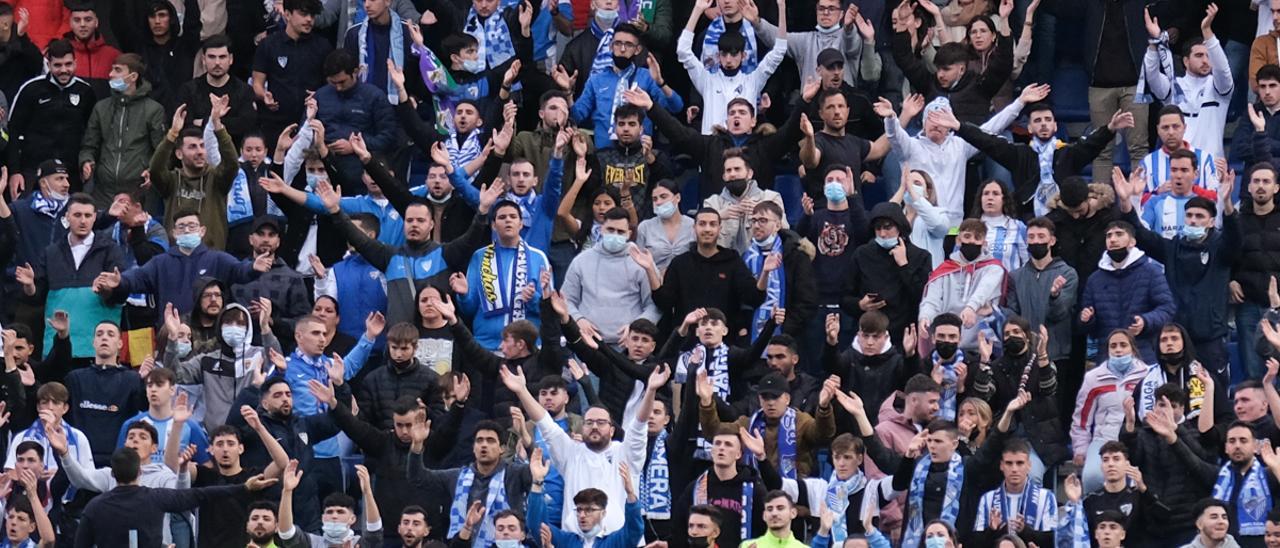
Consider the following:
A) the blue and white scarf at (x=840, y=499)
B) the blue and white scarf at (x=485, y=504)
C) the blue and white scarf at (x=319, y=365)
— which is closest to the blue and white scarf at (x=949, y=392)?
the blue and white scarf at (x=840, y=499)

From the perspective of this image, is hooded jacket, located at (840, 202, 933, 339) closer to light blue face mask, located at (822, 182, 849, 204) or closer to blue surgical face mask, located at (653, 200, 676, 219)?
light blue face mask, located at (822, 182, 849, 204)

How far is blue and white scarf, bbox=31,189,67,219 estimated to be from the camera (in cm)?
2308

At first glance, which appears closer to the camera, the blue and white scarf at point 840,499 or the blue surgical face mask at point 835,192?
the blue and white scarf at point 840,499

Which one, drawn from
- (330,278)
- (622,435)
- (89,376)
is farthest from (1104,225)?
(89,376)

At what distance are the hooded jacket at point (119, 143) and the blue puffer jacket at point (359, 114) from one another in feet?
4.38

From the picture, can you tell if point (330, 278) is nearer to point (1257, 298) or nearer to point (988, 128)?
point (988, 128)

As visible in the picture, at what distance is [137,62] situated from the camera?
942 inches

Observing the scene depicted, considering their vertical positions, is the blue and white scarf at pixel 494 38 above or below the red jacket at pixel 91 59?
above

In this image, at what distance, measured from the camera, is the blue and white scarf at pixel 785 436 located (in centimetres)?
2052

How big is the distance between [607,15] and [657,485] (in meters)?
5.16

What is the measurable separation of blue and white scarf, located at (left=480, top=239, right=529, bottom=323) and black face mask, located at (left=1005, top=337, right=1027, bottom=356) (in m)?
3.41

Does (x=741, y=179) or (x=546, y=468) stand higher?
(x=741, y=179)

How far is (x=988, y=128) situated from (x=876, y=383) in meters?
3.17

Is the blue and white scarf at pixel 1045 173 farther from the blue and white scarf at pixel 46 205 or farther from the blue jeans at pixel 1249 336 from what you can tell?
the blue and white scarf at pixel 46 205
